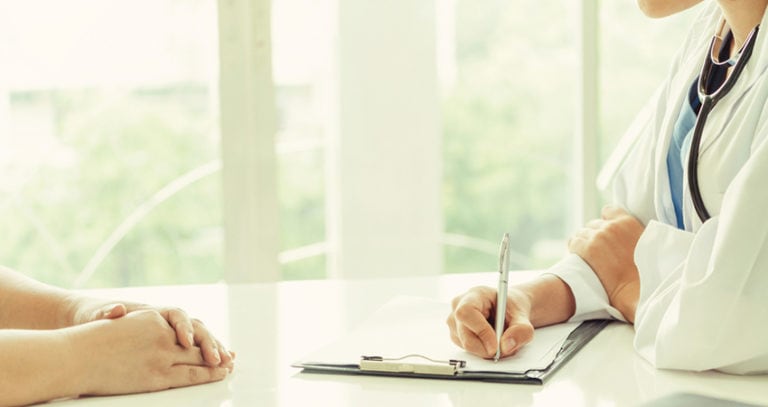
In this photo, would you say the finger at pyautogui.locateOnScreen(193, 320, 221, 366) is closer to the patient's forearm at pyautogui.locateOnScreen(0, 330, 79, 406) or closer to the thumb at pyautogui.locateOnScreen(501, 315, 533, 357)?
the patient's forearm at pyautogui.locateOnScreen(0, 330, 79, 406)

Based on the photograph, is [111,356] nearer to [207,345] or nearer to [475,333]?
[207,345]

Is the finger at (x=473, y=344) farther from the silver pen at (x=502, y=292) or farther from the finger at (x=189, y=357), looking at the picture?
the finger at (x=189, y=357)

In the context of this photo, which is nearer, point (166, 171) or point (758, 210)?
point (758, 210)

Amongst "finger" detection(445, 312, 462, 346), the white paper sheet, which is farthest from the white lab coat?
"finger" detection(445, 312, 462, 346)

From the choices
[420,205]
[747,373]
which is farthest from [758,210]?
[420,205]

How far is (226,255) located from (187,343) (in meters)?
2.42

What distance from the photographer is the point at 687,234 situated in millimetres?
1443

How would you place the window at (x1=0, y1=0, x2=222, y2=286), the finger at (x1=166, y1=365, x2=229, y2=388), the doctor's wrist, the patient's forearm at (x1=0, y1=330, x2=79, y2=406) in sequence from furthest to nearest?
the window at (x1=0, y1=0, x2=222, y2=286) → the doctor's wrist → the finger at (x1=166, y1=365, x2=229, y2=388) → the patient's forearm at (x1=0, y1=330, x2=79, y2=406)

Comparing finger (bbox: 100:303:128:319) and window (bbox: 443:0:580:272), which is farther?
window (bbox: 443:0:580:272)

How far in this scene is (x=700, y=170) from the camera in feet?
4.65

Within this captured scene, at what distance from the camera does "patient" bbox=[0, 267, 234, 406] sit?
119 cm

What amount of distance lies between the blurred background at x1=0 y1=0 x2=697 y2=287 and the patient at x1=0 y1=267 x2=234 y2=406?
2344mm

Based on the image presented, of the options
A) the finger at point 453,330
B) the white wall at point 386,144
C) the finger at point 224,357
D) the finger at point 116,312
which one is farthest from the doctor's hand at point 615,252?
the white wall at point 386,144

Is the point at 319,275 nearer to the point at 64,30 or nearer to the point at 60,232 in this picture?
the point at 60,232
